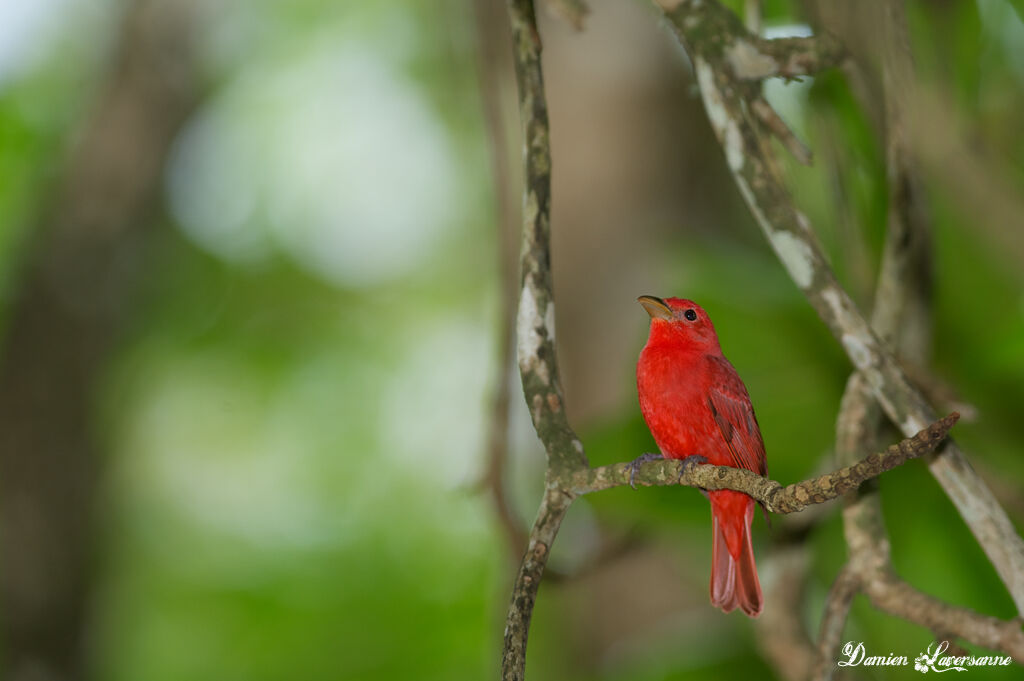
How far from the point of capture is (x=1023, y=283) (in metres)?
2.58

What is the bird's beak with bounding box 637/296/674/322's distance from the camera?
5.30ft

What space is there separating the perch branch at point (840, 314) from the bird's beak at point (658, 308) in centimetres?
21

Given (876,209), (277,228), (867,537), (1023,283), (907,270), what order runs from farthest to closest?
(277,228)
(876,209)
(1023,283)
(907,270)
(867,537)

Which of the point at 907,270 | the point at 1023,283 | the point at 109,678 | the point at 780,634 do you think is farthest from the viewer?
the point at 109,678

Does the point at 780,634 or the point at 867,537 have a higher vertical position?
the point at 867,537

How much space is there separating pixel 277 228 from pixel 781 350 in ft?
24.7

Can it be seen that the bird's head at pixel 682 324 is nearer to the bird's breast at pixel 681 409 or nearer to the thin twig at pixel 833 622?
the bird's breast at pixel 681 409

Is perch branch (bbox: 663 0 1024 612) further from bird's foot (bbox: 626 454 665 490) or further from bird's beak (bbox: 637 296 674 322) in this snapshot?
bird's foot (bbox: 626 454 665 490)

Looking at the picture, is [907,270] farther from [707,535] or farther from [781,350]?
[707,535]

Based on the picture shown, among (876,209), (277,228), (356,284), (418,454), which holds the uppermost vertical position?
(876,209)

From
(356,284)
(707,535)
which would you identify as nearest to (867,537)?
(707,535)

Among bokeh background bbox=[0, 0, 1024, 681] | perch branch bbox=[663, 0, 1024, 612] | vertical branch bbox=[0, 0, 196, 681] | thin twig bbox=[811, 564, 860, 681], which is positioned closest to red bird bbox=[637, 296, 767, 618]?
perch branch bbox=[663, 0, 1024, 612]
